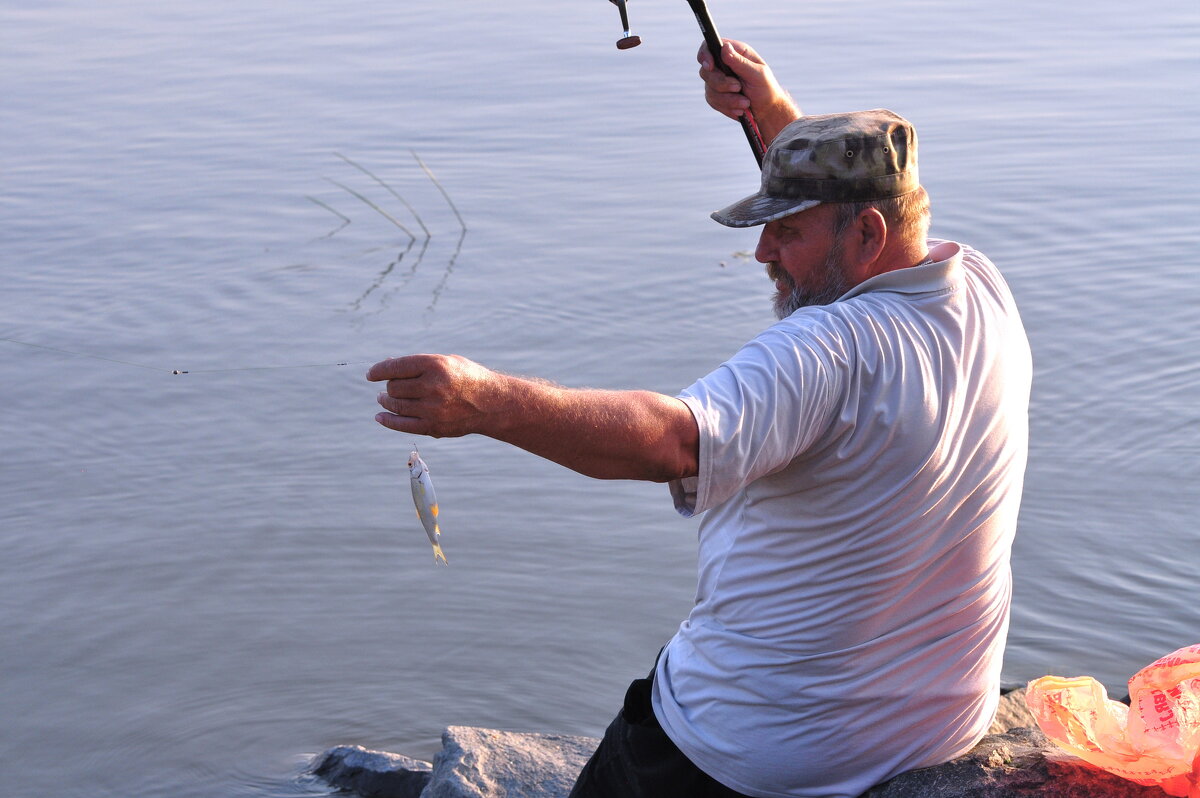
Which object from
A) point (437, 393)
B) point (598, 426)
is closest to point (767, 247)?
point (598, 426)

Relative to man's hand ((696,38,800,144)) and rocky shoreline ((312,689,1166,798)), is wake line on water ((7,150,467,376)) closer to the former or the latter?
rocky shoreline ((312,689,1166,798))

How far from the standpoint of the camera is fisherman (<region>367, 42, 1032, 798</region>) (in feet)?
7.22

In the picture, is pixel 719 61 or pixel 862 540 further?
pixel 719 61

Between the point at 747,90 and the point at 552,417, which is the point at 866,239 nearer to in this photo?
the point at 552,417

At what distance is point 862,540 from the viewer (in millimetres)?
2400

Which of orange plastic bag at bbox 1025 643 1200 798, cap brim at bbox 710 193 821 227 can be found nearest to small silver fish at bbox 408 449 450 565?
cap brim at bbox 710 193 821 227

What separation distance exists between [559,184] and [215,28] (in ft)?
19.2

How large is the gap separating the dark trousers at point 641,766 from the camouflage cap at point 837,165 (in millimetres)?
1021

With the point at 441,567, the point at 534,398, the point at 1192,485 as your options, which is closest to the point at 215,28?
the point at 441,567

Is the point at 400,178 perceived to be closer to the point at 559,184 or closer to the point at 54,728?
the point at 559,184

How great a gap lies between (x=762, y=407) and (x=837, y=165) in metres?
0.58

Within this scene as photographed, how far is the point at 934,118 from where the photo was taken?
10281 mm

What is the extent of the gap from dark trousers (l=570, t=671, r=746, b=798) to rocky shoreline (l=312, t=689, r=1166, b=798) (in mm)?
356

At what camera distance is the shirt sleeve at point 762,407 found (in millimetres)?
2125
